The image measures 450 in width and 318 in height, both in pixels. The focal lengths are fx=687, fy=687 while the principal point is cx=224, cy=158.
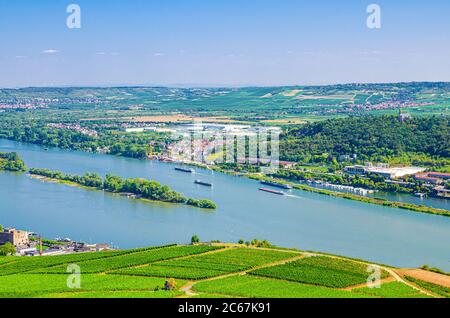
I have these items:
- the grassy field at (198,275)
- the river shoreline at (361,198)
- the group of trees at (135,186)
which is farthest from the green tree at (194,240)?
the river shoreline at (361,198)

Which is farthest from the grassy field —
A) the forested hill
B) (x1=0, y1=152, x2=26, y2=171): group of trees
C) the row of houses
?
the forested hill

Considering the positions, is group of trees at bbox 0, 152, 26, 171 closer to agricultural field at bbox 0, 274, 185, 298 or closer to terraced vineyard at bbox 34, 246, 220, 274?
terraced vineyard at bbox 34, 246, 220, 274

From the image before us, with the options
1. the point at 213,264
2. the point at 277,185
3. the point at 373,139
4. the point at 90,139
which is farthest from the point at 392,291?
the point at 90,139

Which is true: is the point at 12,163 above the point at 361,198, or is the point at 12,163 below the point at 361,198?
above

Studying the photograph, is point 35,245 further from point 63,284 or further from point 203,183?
point 203,183
